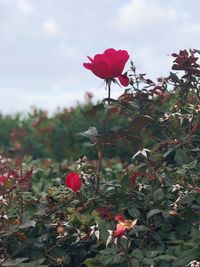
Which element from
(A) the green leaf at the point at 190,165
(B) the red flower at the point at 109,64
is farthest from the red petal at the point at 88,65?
(A) the green leaf at the point at 190,165

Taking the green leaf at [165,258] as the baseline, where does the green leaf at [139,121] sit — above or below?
above

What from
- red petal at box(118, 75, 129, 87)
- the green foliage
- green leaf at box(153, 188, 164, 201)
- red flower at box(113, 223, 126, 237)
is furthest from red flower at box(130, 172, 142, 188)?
red flower at box(113, 223, 126, 237)

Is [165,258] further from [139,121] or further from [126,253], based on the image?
[139,121]

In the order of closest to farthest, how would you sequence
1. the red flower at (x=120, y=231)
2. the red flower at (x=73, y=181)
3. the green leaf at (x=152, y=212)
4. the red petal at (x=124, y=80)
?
1. the red flower at (x=120, y=231)
2. the green leaf at (x=152, y=212)
3. the red flower at (x=73, y=181)
4. the red petal at (x=124, y=80)

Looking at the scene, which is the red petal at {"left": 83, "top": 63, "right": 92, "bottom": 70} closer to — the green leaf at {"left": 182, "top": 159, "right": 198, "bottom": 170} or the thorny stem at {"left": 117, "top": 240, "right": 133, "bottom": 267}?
the green leaf at {"left": 182, "top": 159, "right": 198, "bottom": 170}

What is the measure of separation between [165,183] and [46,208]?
0.49 m

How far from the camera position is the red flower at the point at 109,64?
105 inches

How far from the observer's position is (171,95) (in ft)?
9.90

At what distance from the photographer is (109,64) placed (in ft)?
8.74

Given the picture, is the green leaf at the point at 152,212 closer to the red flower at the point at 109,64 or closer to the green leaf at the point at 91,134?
the green leaf at the point at 91,134

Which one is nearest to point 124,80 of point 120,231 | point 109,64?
point 109,64

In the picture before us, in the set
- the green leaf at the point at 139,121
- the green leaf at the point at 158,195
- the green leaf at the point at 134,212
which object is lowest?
the green leaf at the point at 134,212

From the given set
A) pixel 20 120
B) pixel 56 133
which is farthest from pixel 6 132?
pixel 56 133

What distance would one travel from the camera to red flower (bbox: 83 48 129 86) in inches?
105
